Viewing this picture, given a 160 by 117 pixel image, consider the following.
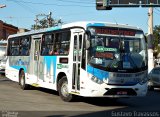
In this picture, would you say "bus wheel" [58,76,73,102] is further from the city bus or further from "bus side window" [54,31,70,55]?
"bus side window" [54,31,70,55]

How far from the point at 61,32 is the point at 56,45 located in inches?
26.8

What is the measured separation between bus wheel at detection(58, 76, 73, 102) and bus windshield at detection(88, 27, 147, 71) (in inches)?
78.4

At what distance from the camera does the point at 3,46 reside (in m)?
35.4

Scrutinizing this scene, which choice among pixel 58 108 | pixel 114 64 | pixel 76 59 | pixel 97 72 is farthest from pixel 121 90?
pixel 58 108

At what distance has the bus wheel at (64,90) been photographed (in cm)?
1523

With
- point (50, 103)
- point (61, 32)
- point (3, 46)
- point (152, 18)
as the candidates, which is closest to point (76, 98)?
point (50, 103)

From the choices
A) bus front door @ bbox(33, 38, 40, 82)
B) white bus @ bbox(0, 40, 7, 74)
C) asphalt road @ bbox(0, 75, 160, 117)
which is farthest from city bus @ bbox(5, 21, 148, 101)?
white bus @ bbox(0, 40, 7, 74)

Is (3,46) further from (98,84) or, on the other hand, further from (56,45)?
(98,84)

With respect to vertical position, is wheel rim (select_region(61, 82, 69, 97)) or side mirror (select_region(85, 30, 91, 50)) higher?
side mirror (select_region(85, 30, 91, 50))

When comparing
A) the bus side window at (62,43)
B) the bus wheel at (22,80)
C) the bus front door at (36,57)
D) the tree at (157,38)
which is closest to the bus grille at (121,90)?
the bus side window at (62,43)

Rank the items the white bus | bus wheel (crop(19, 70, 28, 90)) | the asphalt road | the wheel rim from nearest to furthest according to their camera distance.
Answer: the asphalt road < the wheel rim < bus wheel (crop(19, 70, 28, 90)) < the white bus

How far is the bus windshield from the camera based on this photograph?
13.9 m

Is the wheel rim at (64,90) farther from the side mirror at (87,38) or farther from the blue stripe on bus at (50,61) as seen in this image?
the side mirror at (87,38)

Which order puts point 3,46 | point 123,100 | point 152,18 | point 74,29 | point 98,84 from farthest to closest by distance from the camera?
point 3,46 < point 152,18 < point 123,100 < point 74,29 < point 98,84
